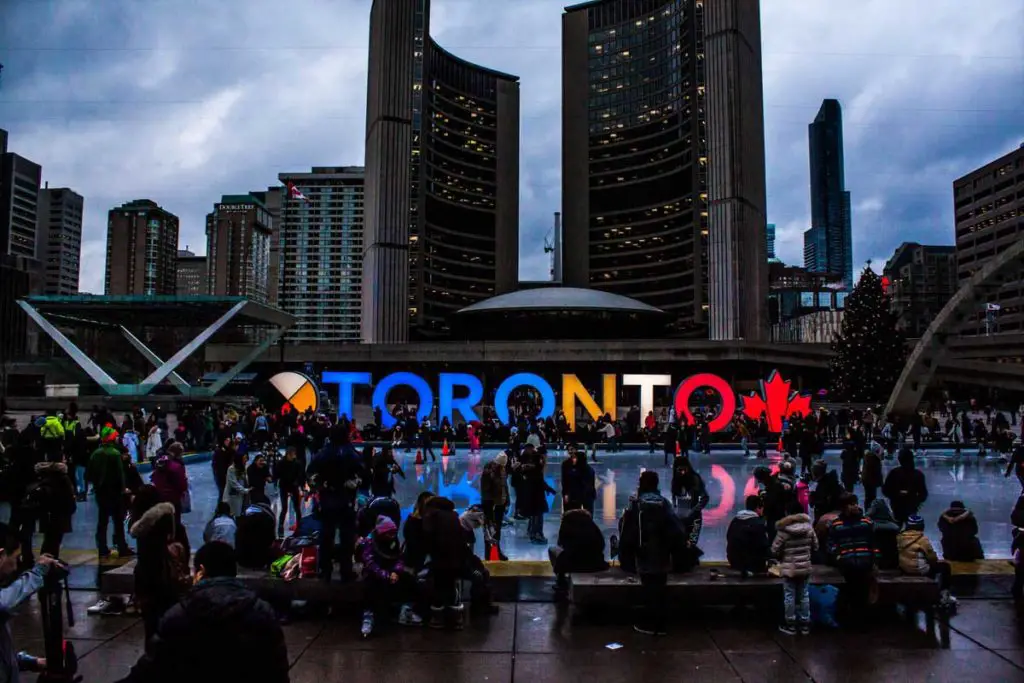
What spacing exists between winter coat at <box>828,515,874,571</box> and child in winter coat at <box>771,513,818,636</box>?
366 mm

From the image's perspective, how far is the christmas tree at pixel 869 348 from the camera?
44438mm

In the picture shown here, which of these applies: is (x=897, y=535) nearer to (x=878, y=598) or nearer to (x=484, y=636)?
(x=878, y=598)

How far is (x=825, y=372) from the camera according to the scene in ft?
231

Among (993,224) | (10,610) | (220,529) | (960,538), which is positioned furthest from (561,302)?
(993,224)

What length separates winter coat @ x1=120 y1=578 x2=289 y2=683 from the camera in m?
3.09

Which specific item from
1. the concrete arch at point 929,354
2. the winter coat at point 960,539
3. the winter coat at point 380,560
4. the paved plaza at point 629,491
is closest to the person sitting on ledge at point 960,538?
the winter coat at point 960,539

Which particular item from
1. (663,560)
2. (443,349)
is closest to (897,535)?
(663,560)

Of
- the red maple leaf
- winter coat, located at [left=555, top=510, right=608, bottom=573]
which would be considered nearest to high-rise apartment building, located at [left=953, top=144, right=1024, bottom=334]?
the red maple leaf

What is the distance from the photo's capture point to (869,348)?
148 ft

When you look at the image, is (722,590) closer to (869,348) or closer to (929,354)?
(929,354)

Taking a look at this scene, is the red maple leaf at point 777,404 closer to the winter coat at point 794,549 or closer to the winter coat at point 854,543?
the winter coat at point 854,543

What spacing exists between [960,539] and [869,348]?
40.1 m

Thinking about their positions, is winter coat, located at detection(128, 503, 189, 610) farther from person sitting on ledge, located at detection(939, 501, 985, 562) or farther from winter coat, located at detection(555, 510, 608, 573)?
person sitting on ledge, located at detection(939, 501, 985, 562)

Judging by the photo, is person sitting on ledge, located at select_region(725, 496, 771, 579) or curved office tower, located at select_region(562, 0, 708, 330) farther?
curved office tower, located at select_region(562, 0, 708, 330)
